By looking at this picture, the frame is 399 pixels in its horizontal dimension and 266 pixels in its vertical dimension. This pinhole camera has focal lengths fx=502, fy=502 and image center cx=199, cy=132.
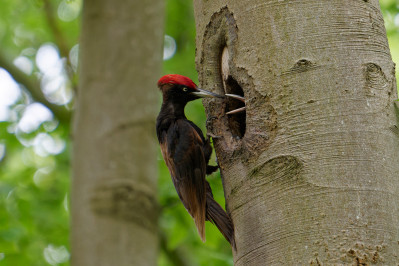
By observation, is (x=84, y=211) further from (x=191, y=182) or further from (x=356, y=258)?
(x=356, y=258)

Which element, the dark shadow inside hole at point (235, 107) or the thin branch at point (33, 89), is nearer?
the dark shadow inside hole at point (235, 107)

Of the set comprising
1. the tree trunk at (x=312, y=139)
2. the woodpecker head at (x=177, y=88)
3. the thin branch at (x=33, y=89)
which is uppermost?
the thin branch at (x=33, y=89)

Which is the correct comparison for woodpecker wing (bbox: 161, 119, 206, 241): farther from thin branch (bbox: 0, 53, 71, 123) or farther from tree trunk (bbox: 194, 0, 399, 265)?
thin branch (bbox: 0, 53, 71, 123)

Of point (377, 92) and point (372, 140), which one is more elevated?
point (377, 92)

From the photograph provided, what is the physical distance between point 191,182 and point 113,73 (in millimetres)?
860

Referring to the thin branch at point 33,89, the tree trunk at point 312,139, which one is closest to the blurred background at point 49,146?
the thin branch at point 33,89

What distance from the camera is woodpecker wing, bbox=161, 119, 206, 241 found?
9.67 ft

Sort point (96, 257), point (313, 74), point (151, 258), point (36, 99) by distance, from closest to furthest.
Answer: point (313, 74) < point (96, 257) < point (151, 258) < point (36, 99)

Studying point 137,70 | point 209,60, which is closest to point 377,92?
point 209,60

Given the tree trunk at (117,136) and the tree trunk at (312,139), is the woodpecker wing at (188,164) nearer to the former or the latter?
the tree trunk at (117,136)

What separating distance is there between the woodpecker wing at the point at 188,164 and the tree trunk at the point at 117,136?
184mm

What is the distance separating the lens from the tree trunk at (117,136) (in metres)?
2.75

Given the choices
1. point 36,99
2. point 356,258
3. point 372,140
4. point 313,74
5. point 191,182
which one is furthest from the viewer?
point 36,99

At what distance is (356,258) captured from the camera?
A: 72.9 inches
